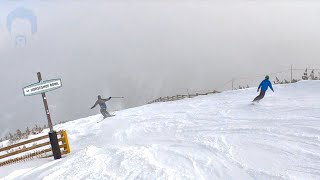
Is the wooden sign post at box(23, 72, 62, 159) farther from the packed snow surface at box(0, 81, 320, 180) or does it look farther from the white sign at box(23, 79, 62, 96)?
the packed snow surface at box(0, 81, 320, 180)

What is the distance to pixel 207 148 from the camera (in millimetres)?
9875

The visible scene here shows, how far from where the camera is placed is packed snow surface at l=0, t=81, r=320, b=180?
8.01m

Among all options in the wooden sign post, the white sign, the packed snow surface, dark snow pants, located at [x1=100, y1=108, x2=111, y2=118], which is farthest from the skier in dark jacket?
the white sign

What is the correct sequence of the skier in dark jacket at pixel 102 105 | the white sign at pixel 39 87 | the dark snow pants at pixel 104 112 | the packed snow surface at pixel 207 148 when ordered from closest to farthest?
1. the packed snow surface at pixel 207 148
2. the white sign at pixel 39 87
3. the skier in dark jacket at pixel 102 105
4. the dark snow pants at pixel 104 112

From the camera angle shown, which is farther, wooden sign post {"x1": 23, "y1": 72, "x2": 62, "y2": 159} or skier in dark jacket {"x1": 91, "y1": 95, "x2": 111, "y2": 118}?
skier in dark jacket {"x1": 91, "y1": 95, "x2": 111, "y2": 118}

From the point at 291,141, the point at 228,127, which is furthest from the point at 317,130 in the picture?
the point at 228,127

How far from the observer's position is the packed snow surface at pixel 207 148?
8008 millimetres

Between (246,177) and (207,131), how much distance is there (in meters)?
4.94

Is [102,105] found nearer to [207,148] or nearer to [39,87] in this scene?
[39,87]

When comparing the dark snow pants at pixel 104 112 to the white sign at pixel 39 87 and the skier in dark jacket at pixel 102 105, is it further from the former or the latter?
the white sign at pixel 39 87

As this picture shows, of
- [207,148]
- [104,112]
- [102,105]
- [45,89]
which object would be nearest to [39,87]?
[45,89]

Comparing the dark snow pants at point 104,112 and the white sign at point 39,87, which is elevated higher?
the white sign at point 39,87

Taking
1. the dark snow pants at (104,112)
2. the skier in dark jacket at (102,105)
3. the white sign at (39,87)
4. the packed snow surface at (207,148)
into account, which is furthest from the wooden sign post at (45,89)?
the dark snow pants at (104,112)

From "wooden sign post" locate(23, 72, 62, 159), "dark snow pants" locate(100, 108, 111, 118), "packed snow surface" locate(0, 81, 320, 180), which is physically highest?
"wooden sign post" locate(23, 72, 62, 159)
